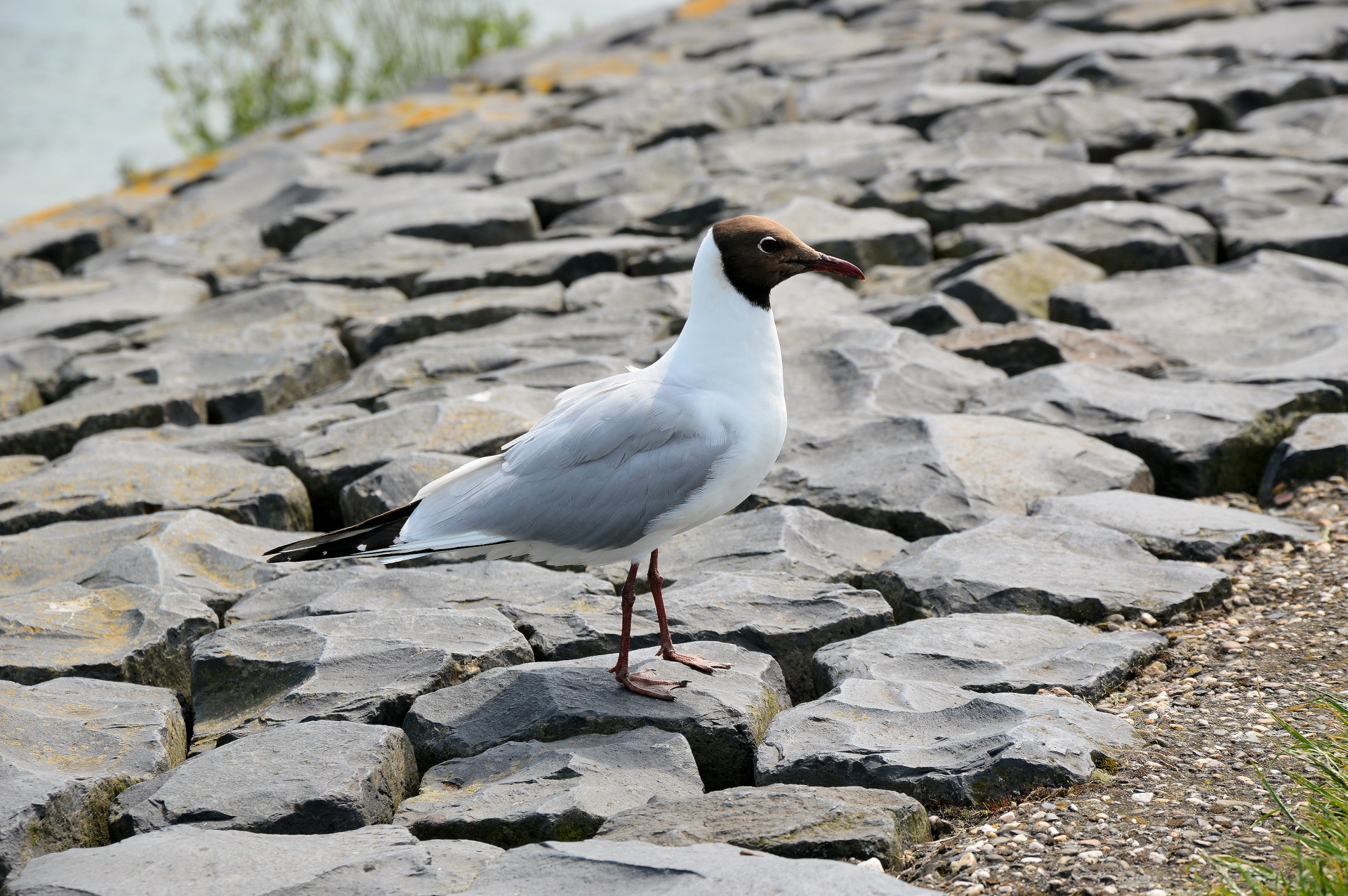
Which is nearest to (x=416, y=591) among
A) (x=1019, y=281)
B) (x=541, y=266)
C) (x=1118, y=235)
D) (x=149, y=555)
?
(x=149, y=555)

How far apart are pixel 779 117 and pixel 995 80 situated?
57.8 inches

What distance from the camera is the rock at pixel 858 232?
6129mm

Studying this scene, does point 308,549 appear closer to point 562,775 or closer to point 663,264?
point 562,775

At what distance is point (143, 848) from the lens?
254 centimetres

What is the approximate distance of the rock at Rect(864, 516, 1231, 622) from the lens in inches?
138

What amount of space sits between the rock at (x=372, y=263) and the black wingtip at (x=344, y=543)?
3.43 m

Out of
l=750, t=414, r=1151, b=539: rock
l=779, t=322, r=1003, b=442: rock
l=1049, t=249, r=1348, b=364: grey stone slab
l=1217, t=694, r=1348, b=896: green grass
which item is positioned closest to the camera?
l=1217, t=694, r=1348, b=896: green grass

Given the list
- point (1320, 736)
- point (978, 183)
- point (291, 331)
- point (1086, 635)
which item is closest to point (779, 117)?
point (978, 183)

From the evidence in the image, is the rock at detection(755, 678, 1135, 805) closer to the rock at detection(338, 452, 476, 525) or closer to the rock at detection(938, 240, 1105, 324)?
the rock at detection(338, 452, 476, 525)

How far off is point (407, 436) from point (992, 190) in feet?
11.4

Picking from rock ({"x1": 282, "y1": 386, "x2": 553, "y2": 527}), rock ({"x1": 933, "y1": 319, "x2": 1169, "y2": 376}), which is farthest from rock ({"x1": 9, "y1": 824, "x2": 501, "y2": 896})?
rock ({"x1": 933, "y1": 319, "x2": 1169, "y2": 376})

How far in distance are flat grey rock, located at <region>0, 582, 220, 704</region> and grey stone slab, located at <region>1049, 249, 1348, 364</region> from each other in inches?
144

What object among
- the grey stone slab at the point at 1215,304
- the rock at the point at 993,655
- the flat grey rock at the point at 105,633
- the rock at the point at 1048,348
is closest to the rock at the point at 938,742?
the rock at the point at 993,655

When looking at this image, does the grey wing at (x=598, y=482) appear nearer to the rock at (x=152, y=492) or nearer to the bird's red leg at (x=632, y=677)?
Result: the bird's red leg at (x=632, y=677)
